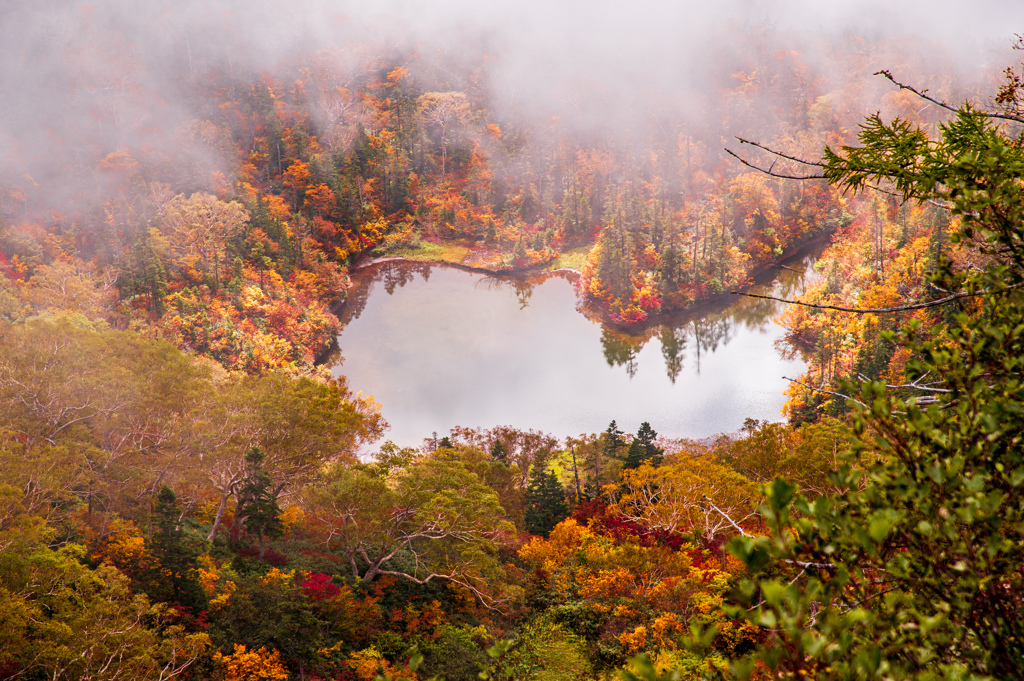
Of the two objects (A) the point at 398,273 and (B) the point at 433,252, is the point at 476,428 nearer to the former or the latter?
(A) the point at 398,273

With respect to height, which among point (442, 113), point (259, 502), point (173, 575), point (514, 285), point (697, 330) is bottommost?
point (173, 575)

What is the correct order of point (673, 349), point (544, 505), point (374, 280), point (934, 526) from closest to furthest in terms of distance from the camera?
point (934, 526), point (544, 505), point (673, 349), point (374, 280)

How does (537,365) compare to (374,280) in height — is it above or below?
below

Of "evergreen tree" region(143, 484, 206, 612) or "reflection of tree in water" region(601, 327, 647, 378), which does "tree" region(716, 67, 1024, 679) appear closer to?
"evergreen tree" region(143, 484, 206, 612)

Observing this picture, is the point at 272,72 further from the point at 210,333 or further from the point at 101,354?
the point at 101,354

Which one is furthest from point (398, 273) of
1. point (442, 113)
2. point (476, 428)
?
point (442, 113)

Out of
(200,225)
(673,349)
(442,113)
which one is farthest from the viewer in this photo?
(442,113)

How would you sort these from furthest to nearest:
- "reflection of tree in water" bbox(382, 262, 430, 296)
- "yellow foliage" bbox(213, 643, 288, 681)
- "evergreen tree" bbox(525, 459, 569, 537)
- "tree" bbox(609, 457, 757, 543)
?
"reflection of tree in water" bbox(382, 262, 430, 296)
"evergreen tree" bbox(525, 459, 569, 537)
"tree" bbox(609, 457, 757, 543)
"yellow foliage" bbox(213, 643, 288, 681)

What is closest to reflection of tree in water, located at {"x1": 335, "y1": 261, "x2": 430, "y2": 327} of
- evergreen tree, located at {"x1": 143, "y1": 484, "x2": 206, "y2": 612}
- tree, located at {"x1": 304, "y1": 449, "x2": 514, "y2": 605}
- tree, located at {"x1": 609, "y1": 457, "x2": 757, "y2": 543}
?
tree, located at {"x1": 304, "y1": 449, "x2": 514, "y2": 605}
